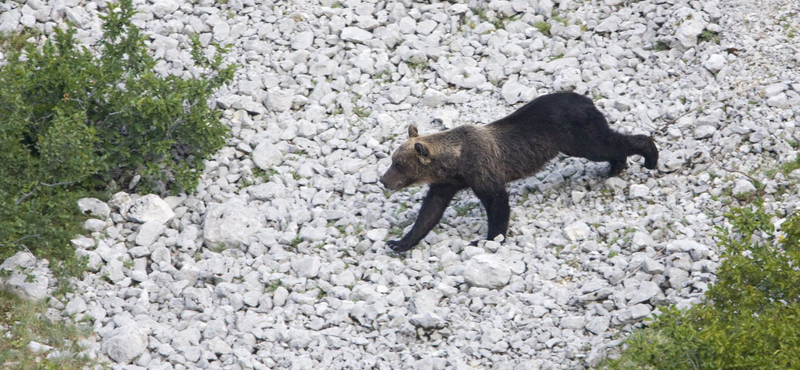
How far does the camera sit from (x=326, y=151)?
1038 cm

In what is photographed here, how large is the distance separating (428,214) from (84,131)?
11.9 feet

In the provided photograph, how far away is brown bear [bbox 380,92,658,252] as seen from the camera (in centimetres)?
909

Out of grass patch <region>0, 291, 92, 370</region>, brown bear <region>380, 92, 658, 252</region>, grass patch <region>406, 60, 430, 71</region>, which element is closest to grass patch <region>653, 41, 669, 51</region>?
brown bear <region>380, 92, 658, 252</region>

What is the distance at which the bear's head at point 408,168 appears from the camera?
920 cm

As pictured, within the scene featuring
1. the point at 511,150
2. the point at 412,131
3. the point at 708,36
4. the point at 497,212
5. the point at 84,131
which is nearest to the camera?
the point at 84,131

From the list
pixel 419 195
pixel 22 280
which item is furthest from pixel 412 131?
pixel 22 280

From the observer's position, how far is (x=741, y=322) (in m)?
5.55

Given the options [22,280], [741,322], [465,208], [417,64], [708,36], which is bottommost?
[465,208]

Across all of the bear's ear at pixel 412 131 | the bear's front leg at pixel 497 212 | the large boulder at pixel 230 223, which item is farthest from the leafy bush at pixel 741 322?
the large boulder at pixel 230 223

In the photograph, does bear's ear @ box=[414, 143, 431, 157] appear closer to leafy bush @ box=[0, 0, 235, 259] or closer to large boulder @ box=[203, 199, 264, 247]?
large boulder @ box=[203, 199, 264, 247]

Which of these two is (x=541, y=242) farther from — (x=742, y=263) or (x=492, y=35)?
(x=492, y=35)

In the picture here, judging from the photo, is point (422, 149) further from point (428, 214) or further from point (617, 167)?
point (617, 167)

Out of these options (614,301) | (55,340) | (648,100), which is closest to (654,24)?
(648,100)

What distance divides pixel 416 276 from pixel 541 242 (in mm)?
1349
